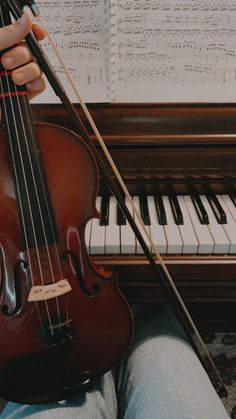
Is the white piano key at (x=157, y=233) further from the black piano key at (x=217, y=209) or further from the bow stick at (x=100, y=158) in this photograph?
the black piano key at (x=217, y=209)

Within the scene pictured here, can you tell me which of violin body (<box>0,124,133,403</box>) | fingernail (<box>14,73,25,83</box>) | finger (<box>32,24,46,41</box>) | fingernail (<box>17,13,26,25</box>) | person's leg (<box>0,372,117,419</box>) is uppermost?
fingernail (<box>17,13,26,25</box>)

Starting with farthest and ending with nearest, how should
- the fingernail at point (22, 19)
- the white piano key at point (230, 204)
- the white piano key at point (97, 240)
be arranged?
the white piano key at point (230, 204) → the white piano key at point (97, 240) → the fingernail at point (22, 19)

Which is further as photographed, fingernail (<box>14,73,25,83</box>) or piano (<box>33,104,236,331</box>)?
piano (<box>33,104,236,331</box>)

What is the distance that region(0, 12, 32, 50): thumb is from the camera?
0.58m

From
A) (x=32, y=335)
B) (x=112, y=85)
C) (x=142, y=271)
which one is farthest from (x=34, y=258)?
(x=112, y=85)

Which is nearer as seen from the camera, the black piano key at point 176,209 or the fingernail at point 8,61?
the fingernail at point 8,61

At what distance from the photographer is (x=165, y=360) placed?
2.51 ft

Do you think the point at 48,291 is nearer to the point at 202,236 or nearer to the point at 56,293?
the point at 56,293

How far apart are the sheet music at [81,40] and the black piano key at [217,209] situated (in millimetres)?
414

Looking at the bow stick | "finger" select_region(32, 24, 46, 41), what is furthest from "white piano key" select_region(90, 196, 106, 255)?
"finger" select_region(32, 24, 46, 41)

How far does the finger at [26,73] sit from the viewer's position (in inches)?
25.0

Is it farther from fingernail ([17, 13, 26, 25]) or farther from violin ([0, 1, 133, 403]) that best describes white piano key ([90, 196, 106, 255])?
fingernail ([17, 13, 26, 25])

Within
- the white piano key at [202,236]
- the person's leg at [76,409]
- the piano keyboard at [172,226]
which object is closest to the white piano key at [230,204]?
the piano keyboard at [172,226]

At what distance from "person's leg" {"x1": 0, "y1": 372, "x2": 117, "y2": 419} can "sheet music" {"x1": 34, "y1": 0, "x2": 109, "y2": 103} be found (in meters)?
0.71
